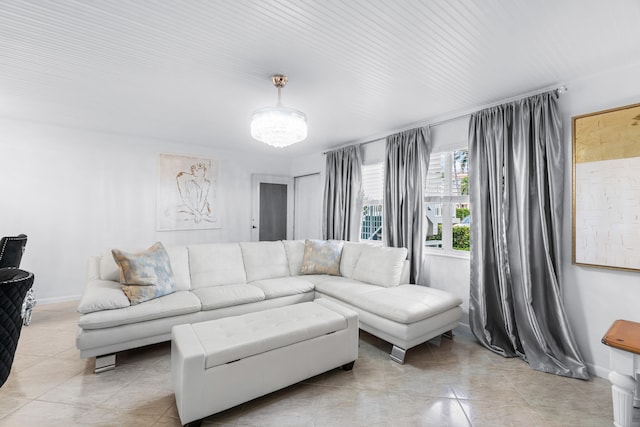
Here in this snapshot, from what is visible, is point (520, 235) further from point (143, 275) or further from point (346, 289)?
point (143, 275)

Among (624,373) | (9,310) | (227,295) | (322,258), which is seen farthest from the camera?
(322,258)

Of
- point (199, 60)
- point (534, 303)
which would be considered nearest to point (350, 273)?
point (534, 303)

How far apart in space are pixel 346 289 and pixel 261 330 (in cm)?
133

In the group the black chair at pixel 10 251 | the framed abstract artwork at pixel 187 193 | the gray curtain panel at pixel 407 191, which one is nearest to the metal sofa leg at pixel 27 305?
the black chair at pixel 10 251

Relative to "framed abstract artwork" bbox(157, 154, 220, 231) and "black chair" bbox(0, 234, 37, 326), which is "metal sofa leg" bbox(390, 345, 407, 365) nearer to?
"black chair" bbox(0, 234, 37, 326)

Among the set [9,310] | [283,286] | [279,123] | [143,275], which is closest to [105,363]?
[143,275]

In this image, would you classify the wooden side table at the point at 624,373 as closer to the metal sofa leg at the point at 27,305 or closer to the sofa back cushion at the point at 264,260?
the metal sofa leg at the point at 27,305

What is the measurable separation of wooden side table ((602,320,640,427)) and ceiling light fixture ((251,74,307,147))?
2.38 meters

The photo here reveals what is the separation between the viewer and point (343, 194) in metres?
4.77

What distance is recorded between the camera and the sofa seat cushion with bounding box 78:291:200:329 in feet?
7.46

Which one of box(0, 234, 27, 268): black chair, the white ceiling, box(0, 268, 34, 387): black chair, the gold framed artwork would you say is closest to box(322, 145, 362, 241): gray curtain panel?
the white ceiling

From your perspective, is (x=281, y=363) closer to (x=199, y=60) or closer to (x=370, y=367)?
(x=370, y=367)

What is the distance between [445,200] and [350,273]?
4.76ft

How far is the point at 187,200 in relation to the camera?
5.00 metres
